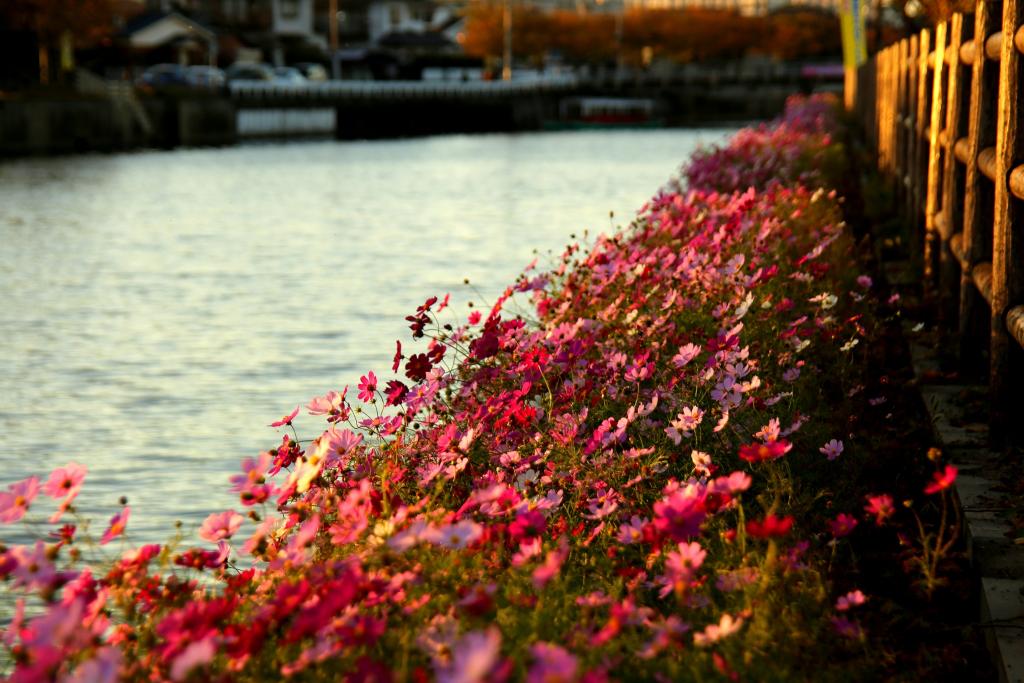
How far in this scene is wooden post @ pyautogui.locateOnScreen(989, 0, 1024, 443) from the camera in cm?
558

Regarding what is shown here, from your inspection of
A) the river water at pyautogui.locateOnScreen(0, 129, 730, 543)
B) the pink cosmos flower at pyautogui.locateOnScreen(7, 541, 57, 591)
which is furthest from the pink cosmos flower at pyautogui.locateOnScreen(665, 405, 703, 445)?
the river water at pyautogui.locateOnScreen(0, 129, 730, 543)

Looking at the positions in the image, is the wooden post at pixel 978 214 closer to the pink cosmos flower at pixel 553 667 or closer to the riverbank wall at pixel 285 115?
the pink cosmos flower at pixel 553 667

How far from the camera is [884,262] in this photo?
38.2 ft

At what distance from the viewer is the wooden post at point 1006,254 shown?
220 inches

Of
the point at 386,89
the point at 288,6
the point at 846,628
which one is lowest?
the point at 846,628

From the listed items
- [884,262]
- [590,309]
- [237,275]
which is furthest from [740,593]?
[237,275]

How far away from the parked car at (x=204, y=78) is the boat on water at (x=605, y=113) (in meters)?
23.8

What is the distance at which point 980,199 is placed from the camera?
279 inches

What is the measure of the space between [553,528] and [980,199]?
3.42m

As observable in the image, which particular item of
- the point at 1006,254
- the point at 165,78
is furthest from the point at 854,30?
the point at 165,78

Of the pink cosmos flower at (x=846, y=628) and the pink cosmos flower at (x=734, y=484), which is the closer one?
the pink cosmos flower at (x=734, y=484)

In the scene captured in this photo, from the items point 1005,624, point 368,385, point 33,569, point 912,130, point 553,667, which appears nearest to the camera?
point 553,667

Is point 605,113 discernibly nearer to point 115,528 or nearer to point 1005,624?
point 1005,624

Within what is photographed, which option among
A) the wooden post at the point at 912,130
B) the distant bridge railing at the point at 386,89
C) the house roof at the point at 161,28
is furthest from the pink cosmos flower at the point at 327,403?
the house roof at the point at 161,28
